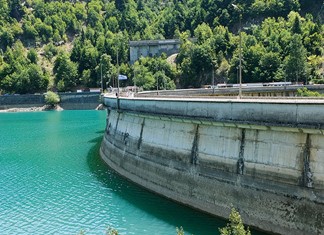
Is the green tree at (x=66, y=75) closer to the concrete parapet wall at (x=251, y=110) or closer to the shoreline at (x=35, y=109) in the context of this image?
the shoreline at (x=35, y=109)

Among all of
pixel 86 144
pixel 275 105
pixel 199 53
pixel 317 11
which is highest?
pixel 317 11

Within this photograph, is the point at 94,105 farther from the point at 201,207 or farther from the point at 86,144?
the point at 201,207

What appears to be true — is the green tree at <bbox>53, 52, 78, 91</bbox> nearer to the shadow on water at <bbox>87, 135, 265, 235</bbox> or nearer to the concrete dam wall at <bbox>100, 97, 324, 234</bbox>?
the shadow on water at <bbox>87, 135, 265, 235</bbox>

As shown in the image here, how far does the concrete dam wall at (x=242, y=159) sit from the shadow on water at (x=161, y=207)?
0.70 metres

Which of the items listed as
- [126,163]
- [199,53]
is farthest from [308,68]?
[126,163]

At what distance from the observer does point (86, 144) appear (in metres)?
69.0

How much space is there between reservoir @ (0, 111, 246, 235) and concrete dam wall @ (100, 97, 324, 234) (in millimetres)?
2036

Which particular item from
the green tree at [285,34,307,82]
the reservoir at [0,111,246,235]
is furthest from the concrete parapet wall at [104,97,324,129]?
the green tree at [285,34,307,82]

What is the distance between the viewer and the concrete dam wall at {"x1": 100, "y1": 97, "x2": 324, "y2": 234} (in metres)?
24.6

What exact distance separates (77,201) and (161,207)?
8.65 m

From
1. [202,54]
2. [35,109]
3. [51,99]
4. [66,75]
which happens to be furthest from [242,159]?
[66,75]

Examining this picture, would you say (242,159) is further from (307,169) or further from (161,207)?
(161,207)

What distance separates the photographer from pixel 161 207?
1315 inches

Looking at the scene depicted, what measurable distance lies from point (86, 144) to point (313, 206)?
50429mm
